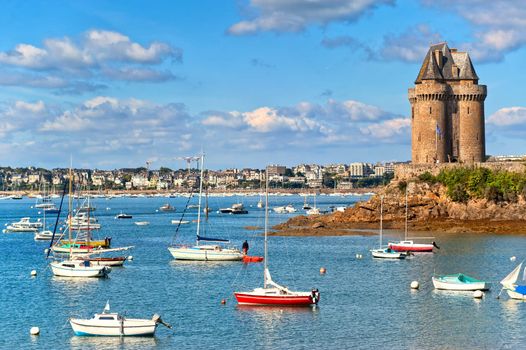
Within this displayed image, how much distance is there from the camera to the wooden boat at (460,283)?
46.1 m

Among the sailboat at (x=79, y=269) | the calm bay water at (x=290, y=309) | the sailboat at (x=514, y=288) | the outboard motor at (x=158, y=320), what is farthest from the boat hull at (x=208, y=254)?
the outboard motor at (x=158, y=320)

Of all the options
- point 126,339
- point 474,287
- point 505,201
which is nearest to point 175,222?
point 505,201

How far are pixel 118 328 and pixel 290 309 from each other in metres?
9.21

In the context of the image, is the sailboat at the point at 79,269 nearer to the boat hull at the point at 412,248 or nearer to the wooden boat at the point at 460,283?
the wooden boat at the point at 460,283

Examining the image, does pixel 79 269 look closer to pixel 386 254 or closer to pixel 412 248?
pixel 386 254

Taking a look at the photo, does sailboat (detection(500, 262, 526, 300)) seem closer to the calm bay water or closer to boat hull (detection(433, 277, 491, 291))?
the calm bay water

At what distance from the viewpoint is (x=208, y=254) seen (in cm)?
6259

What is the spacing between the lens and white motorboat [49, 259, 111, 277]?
175ft

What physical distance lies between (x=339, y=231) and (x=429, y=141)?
53.4 feet

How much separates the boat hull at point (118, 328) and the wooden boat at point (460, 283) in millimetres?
17756

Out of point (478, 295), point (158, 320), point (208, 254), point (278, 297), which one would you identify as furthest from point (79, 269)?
point (478, 295)

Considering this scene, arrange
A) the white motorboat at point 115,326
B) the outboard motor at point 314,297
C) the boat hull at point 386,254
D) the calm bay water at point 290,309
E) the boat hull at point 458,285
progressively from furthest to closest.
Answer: the boat hull at point 386,254 < the boat hull at point 458,285 < the outboard motor at point 314,297 < the calm bay water at point 290,309 < the white motorboat at point 115,326

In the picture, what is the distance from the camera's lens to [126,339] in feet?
117

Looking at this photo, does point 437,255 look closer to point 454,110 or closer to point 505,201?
point 505,201
